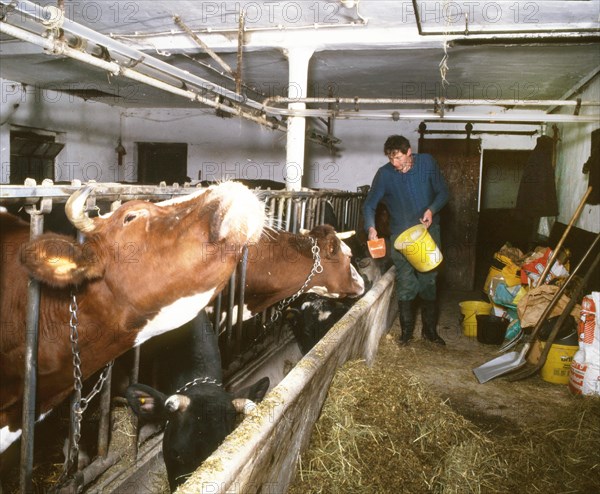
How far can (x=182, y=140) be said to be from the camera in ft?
39.7

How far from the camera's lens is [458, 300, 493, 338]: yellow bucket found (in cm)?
586

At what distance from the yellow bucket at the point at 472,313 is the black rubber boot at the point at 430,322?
611 mm

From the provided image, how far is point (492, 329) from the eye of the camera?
546 cm

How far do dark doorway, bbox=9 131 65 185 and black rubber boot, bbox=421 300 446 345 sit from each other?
8606mm

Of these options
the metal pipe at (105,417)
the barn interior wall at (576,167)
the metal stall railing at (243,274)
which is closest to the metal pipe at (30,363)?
the metal pipe at (105,417)

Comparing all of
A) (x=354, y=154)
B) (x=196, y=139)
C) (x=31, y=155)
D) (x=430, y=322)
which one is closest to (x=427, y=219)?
(x=430, y=322)

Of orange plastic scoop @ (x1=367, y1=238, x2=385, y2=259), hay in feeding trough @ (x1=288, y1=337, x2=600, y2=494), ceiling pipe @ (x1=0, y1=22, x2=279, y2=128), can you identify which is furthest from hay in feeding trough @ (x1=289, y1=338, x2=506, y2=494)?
ceiling pipe @ (x1=0, y1=22, x2=279, y2=128)

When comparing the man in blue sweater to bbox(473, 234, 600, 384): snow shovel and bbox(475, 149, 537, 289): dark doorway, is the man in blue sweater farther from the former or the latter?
bbox(475, 149, 537, 289): dark doorway

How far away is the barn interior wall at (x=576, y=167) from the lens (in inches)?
235

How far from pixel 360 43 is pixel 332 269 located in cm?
330

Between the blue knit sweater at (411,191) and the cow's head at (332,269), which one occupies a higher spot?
the blue knit sweater at (411,191)

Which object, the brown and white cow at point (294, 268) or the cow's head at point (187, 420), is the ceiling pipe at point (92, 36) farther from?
the cow's head at point (187, 420)

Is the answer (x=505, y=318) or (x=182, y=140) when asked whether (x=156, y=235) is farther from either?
(x=182, y=140)

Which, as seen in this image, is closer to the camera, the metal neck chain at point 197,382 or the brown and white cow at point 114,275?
the brown and white cow at point 114,275
